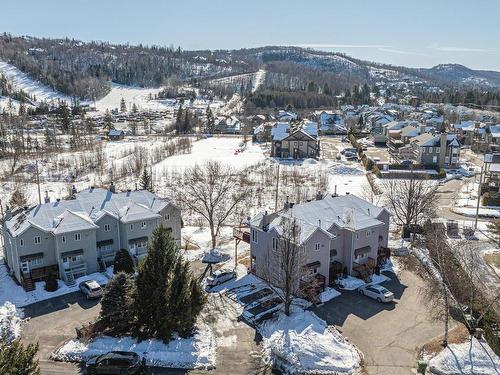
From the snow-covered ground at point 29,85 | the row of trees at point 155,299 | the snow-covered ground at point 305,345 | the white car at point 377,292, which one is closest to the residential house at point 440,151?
the white car at point 377,292

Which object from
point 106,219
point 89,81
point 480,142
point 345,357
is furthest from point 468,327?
point 89,81

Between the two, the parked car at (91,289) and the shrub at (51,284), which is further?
the shrub at (51,284)

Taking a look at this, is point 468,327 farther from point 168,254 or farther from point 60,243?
point 60,243

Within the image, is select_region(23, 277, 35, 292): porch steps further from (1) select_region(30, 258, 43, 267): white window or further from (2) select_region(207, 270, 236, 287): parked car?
(2) select_region(207, 270, 236, 287): parked car

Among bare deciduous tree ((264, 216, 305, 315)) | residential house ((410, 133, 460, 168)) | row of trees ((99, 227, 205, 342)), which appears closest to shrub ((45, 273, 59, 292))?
row of trees ((99, 227, 205, 342))

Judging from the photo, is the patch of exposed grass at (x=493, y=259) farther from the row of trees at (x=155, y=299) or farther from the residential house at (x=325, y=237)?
the row of trees at (x=155, y=299)

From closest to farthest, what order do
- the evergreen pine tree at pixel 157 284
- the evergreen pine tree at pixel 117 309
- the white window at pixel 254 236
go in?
1. the evergreen pine tree at pixel 157 284
2. the evergreen pine tree at pixel 117 309
3. the white window at pixel 254 236
